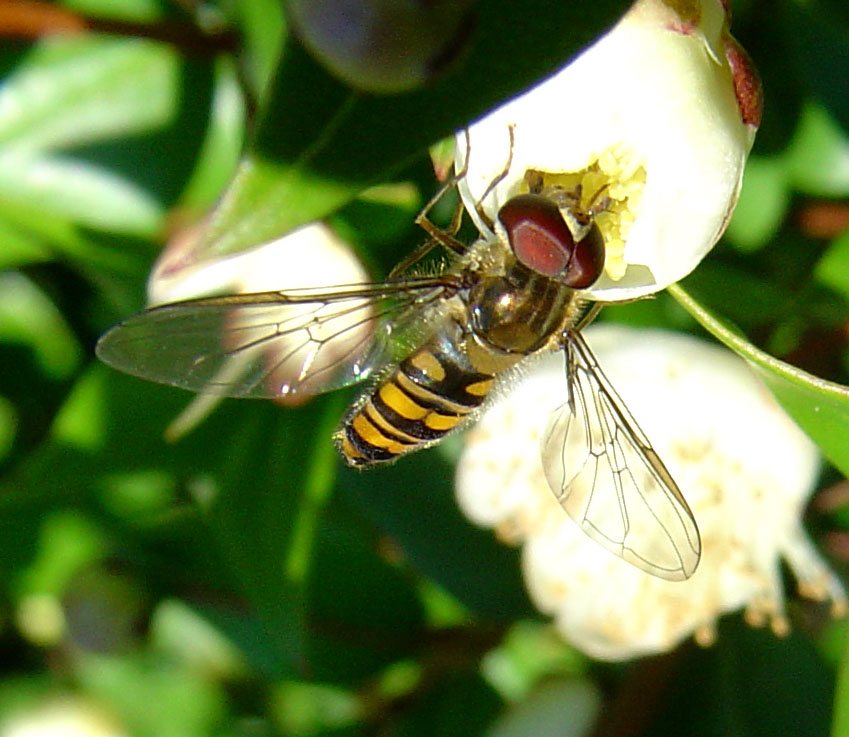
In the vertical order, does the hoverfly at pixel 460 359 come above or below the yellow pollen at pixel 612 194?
below

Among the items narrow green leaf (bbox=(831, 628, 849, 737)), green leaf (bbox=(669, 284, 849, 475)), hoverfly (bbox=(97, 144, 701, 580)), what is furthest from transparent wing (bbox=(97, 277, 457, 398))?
narrow green leaf (bbox=(831, 628, 849, 737))

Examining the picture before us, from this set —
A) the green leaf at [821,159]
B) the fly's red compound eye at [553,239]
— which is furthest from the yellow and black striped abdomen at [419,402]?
the green leaf at [821,159]

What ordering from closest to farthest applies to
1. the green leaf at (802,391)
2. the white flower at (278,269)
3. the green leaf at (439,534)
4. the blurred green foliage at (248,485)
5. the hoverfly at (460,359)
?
the green leaf at (802,391), the hoverfly at (460,359), the white flower at (278,269), the blurred green foliage at (248,485), the green leaf at (439,534)

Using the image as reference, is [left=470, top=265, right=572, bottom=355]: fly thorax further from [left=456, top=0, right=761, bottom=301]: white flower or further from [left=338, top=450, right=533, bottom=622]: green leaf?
[left=338, top=450, right=533, bottom=622]: green leaf

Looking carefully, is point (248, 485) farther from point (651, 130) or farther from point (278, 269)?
point (651, 130)

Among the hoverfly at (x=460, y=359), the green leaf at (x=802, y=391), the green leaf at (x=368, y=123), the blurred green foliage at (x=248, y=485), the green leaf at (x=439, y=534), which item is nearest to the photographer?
the green leaf at (x=368, y=123)

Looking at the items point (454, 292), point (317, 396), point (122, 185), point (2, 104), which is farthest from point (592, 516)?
point (2, 104)

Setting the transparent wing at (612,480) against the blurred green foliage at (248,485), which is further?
the blurred green foliage at (248,485)

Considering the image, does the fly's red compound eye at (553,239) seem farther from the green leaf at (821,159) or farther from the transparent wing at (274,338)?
the green leaf at (821,159)
